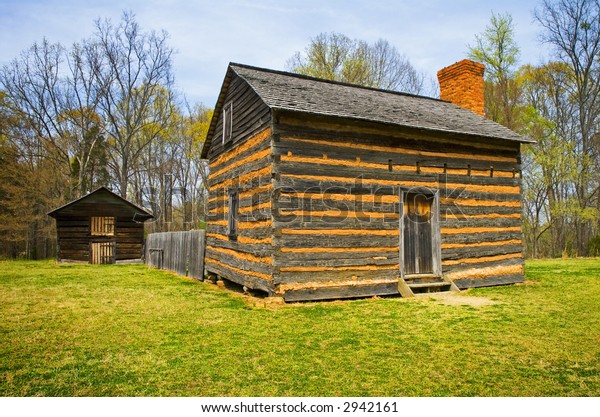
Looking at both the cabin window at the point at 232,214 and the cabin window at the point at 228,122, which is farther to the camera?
the cabin window at the point at 228,122

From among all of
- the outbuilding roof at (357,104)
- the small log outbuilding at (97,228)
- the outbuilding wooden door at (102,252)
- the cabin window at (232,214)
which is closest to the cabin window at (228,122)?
the outbuilding roof at (357,104)

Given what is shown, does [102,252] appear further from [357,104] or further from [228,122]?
[357,104]

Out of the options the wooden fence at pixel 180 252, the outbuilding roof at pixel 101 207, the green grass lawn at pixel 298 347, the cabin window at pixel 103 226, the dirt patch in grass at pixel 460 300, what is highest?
the outbuilding roof at pixel 101 207

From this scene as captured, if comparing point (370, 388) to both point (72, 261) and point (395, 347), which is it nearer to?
point (395, 347)

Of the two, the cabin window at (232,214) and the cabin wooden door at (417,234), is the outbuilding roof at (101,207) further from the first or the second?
the cabin wooden door at (417,234)

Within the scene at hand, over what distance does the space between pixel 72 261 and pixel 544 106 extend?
32.7 m

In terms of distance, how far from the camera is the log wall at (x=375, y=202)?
392 inches

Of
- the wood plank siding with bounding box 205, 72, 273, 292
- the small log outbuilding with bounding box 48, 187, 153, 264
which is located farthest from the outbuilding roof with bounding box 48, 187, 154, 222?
the wood plank siding with bounding box 205, 72, 273, 292

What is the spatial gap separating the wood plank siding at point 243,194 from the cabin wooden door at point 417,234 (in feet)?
12.6

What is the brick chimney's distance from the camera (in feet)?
52.7

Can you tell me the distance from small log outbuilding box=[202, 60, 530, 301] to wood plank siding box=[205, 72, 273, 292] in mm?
48

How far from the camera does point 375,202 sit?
35.9 ft

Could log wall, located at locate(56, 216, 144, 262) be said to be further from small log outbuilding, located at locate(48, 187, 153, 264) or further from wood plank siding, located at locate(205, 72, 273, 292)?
wood plank siding, located at locate(205, 72, 273, 292)
